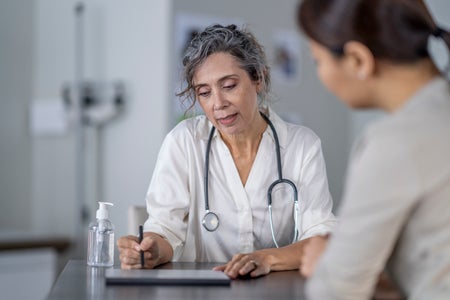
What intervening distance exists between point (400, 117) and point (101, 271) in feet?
2.92

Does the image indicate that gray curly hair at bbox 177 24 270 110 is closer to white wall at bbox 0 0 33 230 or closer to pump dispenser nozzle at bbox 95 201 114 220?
pump dispenser nozzle at bbox 95 201 114 220

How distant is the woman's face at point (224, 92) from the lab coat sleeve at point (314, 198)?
0.21 m

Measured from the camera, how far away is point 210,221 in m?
2.03

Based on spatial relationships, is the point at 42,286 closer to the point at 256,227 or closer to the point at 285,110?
the point at 285,110

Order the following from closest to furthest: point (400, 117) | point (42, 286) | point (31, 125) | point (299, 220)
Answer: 1. point (400, 117)
2. point (299, 220)
3. point (42, 286)
4. point (31, 125)

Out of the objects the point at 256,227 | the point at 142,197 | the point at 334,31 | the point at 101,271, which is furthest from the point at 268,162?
the point at 142,197

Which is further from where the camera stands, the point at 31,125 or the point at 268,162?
the point at 31,125

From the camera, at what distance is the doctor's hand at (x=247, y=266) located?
159 cm

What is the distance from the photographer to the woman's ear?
1.08 metres

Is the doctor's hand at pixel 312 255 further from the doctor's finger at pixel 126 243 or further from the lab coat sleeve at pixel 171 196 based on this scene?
the lab coat sleeve at pixel 171 196

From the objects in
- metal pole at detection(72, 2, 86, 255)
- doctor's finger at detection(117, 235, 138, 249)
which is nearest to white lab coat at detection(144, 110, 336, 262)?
doctor's finger at detection(117, 235, 138, 249)

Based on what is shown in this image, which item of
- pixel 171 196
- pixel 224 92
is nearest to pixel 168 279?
pixel 171 196

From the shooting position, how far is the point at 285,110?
448 cm

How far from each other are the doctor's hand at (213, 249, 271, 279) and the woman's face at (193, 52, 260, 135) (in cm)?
44
